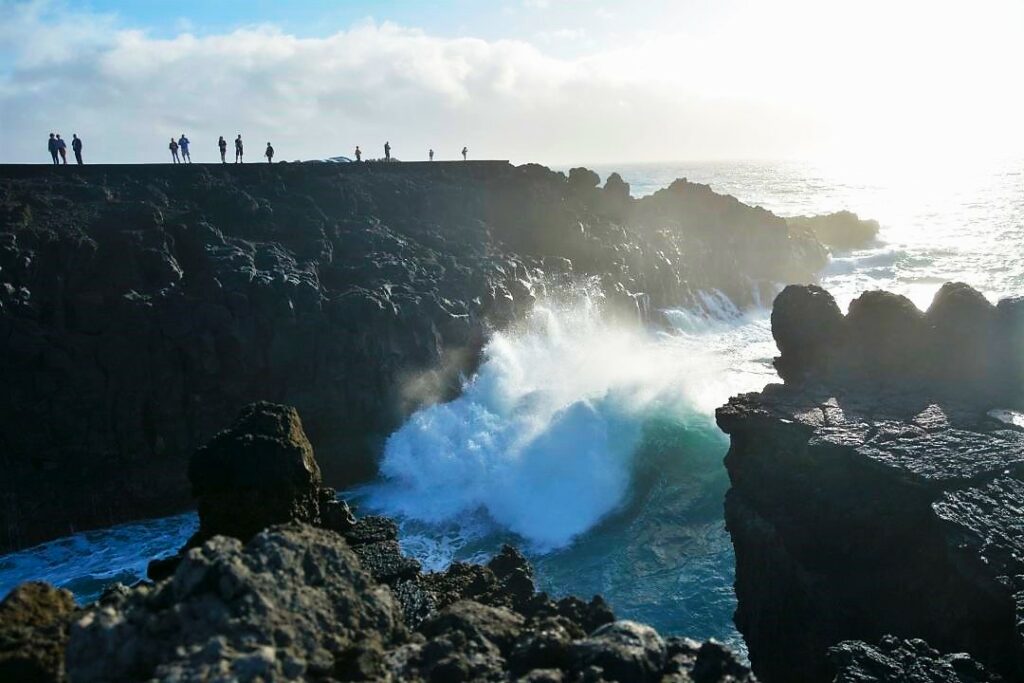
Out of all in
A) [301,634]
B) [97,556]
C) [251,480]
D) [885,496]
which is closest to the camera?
[301,634]

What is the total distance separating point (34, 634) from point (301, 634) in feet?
8.65

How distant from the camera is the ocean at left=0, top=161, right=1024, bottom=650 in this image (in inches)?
745

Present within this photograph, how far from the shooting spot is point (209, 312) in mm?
25172

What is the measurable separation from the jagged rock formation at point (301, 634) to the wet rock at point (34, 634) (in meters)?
0.01

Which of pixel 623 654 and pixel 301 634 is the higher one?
pixel 301 634

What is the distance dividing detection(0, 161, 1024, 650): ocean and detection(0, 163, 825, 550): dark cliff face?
1.31 meters

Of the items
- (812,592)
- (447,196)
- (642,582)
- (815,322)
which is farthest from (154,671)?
(447,196)

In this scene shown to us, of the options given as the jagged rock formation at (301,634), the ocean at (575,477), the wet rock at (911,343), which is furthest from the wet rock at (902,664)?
the wet rock at (911,343)

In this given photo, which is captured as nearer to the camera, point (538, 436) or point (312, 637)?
point (312, 637)

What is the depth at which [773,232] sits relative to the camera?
51.4 m

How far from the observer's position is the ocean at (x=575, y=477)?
1892cm

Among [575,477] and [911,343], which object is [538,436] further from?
[911,343]

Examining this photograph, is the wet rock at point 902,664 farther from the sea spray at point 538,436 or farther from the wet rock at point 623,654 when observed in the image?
the sea spray at point 538,436

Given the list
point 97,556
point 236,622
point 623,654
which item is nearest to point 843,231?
point 97,556
